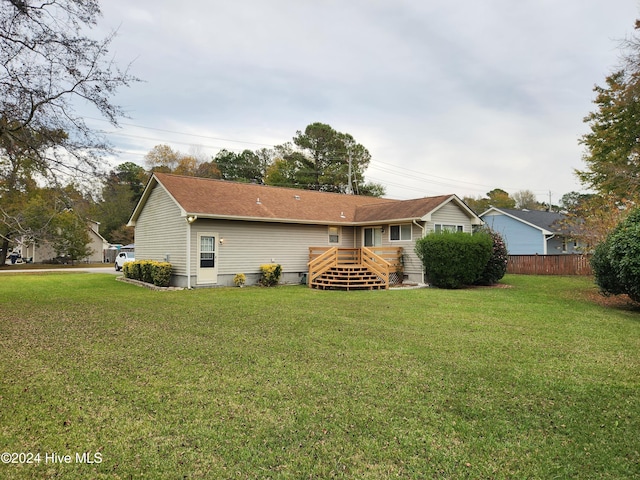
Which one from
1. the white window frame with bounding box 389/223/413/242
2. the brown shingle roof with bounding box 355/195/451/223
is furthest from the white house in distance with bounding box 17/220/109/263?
the white window frame with bounding box 389/223/413/242

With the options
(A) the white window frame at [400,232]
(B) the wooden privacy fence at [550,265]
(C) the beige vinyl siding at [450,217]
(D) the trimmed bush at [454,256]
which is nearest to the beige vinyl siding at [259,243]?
(A) the white window frame at [400,232]

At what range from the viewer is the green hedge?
51.4ft

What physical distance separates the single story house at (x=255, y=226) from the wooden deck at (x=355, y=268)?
536 millimetres

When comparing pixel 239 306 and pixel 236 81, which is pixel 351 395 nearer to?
pixel 239 306

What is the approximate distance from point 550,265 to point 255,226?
1640 centimetres

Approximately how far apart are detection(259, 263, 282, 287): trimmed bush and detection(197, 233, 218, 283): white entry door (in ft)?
6.28

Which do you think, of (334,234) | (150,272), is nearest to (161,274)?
(150,272)

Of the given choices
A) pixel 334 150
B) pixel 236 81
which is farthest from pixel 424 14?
pixel 334 150

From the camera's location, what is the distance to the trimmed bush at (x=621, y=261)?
31.9 ft

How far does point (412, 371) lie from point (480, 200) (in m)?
61.0

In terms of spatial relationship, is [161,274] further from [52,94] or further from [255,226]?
[52,94]

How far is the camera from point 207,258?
51.6 ft

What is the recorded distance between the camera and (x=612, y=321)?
29.2 feet

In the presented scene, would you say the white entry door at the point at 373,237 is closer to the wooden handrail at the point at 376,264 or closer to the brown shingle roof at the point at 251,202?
the brown shingle roof at the point at 251,202
